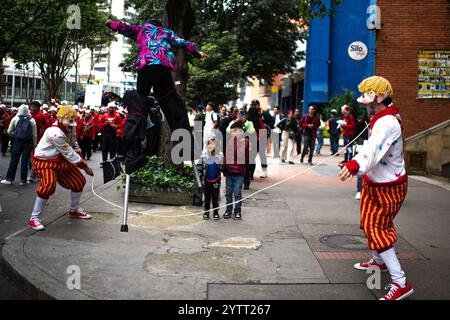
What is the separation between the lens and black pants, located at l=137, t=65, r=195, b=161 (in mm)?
6887

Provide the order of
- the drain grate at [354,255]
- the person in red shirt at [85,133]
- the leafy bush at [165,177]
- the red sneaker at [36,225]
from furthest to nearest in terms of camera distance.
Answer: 1. the person in red shirt at [85,133]
2. the leafy bush at [165,177]
3. the red sneaker at [36,225]
4. the drain grate at [354,255]

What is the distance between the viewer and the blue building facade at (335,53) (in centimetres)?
2862

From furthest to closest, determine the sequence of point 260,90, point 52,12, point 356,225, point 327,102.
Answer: point 260,90 < point 327,102 < point 52,12 < point 356,225

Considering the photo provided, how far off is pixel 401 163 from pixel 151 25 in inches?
150

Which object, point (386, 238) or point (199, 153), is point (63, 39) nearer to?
point (199, 153)

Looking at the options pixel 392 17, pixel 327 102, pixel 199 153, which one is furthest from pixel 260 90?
pixel 199 153

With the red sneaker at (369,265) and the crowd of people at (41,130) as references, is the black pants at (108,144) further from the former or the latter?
the red sneaker at (369,265)

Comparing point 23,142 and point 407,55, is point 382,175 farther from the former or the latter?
point 407,55

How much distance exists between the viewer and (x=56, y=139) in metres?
7.42

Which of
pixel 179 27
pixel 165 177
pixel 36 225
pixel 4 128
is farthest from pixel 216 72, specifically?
pixel 36 225

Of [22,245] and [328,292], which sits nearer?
[328,292]

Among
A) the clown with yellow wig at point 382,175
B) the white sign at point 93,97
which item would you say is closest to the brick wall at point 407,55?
the clown with yellow wig at point 382,175

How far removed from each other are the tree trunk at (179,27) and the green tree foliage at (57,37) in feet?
46.6
